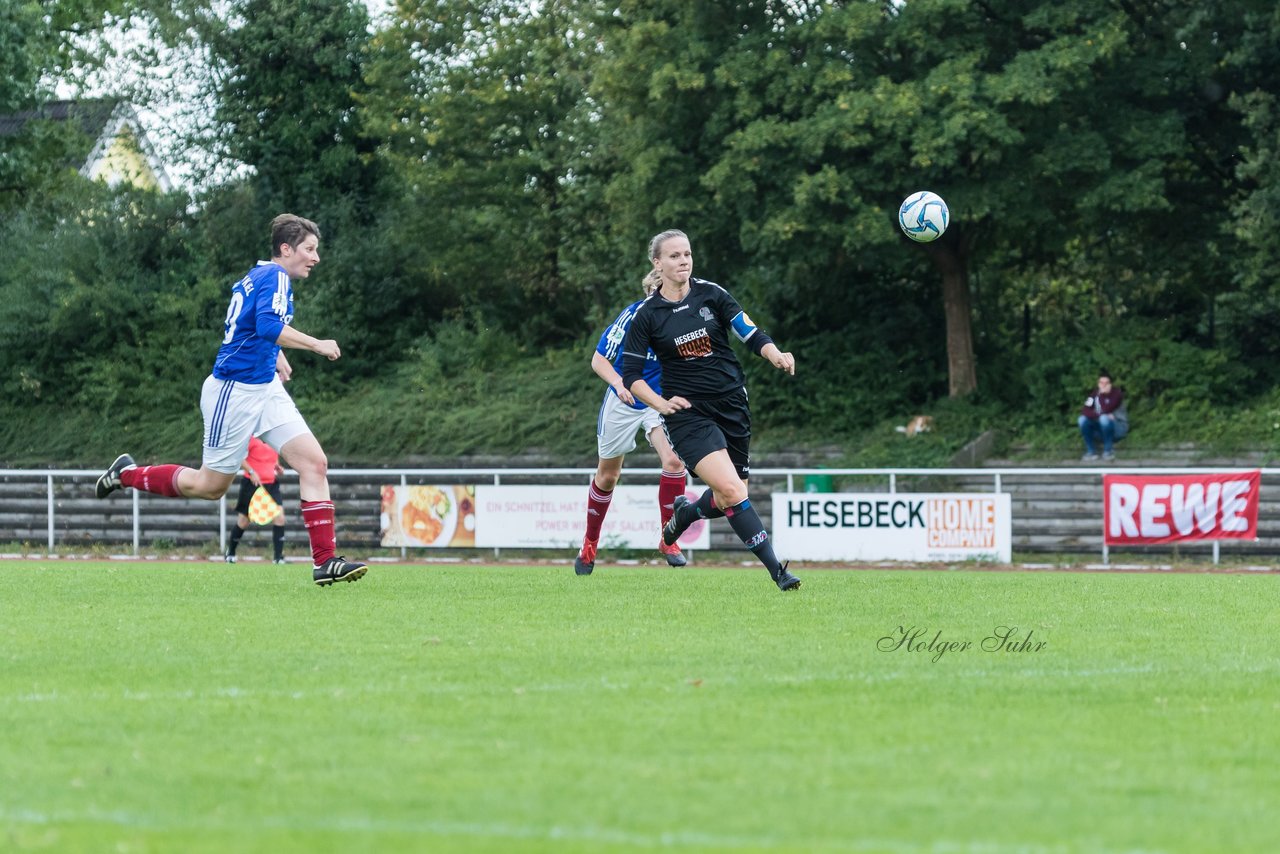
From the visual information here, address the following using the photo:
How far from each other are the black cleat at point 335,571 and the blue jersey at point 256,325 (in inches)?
50.4

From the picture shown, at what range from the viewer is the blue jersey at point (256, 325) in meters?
11.0

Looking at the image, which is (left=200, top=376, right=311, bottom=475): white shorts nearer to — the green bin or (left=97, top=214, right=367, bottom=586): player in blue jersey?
(left=97, top=214, right=367, bottom=586): player in blue jersey

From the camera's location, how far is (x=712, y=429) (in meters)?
11.1

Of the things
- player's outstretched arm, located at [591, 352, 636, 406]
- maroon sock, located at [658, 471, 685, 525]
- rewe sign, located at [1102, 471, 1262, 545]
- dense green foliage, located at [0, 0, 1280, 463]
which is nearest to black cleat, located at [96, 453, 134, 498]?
player's outstretched arm, located at [591, 352, 636, 406]

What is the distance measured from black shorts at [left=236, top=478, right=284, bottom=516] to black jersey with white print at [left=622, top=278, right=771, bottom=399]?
376 inches

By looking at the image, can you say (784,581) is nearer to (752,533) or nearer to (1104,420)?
(752,533)

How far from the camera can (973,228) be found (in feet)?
96.1

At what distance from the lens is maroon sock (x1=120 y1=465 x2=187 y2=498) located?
38.6 ft

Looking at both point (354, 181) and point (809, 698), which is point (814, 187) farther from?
point (809, 698)

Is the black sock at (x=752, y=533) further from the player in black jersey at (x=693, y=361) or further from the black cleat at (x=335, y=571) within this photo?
the black cleat at (x=335, y=571)

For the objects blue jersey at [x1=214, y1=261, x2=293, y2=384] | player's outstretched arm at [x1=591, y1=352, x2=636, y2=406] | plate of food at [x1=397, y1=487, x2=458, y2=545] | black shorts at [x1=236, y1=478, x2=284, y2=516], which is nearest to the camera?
blue jersey at [x1=214, y1=261, x2=293, y2=384]

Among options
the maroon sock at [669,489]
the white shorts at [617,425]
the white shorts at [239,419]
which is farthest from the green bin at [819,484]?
the white shorts at [239,419]

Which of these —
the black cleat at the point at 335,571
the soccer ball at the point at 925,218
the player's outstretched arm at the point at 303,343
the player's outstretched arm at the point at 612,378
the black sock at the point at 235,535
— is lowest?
the black sock at the point at 235,535

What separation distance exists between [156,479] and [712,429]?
3903 millimetres
